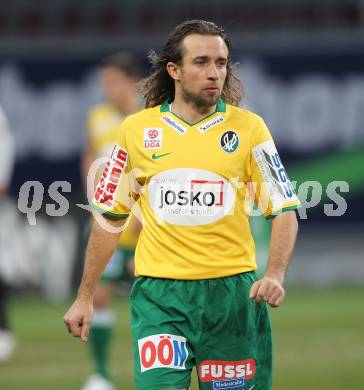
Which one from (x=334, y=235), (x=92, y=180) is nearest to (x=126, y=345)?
(x=92, y=180)

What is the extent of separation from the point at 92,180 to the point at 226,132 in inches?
149

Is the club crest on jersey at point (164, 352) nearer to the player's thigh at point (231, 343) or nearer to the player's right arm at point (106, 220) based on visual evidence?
the player's thigh at point (231, 343)

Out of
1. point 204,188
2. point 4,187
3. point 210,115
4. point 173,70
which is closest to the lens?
point 204,188

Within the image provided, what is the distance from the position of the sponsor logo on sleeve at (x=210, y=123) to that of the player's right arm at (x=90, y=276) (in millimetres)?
599

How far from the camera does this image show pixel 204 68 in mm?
5941

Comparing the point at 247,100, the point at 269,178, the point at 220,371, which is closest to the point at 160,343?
the point at 220,371

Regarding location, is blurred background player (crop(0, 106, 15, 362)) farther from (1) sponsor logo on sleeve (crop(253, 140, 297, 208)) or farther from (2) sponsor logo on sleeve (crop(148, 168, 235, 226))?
(1) sponsor logo on sleeve (crop(253, 140, 297, 208))

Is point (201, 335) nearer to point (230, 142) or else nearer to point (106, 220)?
point (106, 220)

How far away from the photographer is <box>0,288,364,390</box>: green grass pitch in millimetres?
10172

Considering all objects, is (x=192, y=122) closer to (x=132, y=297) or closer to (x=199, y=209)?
(x=199, y=209)

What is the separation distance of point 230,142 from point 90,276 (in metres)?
0.92

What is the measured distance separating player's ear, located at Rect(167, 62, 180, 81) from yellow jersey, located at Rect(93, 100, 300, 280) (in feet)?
0.68

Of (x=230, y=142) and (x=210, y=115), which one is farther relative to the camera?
(x=210, y=115)

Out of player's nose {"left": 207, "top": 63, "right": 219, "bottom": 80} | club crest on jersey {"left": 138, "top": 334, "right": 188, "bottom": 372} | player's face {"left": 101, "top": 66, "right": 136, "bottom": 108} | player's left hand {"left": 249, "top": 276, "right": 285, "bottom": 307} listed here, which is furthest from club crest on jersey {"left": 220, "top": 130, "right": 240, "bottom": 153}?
player's face {"left": 101, "top": 66, "right": 136, "bottom": 108}
